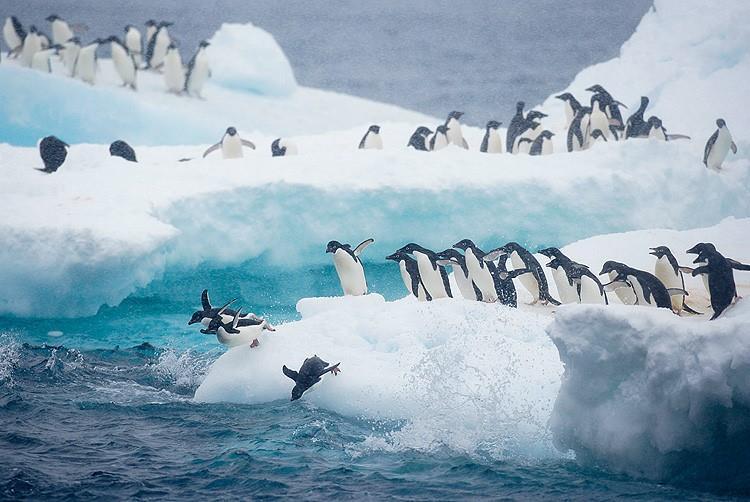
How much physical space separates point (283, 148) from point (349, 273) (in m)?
2.70

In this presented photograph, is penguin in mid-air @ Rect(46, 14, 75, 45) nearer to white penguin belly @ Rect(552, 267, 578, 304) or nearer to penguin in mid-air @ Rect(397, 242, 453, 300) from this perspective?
penguin in mid-air @ Rect(397, 242, 453, 300)

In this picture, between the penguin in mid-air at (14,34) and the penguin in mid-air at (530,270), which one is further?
the penguin in mid-air at (14,34)

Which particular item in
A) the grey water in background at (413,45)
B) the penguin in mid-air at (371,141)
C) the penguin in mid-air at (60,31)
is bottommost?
the penguin in mid-air at (371,141)

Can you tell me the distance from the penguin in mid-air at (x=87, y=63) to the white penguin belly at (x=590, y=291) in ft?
22.5

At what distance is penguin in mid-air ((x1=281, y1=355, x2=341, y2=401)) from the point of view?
12.3ft

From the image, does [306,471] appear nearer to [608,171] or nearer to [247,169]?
[247,169]

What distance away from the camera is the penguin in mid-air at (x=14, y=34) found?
34.5ft

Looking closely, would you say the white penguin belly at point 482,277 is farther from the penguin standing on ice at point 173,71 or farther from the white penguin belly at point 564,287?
the penguin standing on ice at point 173,71

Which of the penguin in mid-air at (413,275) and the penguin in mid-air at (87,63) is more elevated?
the penguin in mid-air at (87,63)

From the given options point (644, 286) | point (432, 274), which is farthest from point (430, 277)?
point (644, 286)

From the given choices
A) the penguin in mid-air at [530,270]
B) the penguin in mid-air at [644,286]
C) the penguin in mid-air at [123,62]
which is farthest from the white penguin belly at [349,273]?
the penguin in mid-air at [123,62]

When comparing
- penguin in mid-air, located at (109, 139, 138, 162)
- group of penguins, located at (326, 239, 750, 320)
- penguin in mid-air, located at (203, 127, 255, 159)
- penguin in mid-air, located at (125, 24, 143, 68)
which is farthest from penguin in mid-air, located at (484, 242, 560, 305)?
penguin in mid-air, located at (125, 24, 143, 68)

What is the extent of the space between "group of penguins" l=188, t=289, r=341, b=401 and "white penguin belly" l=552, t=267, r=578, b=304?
1.53 meters

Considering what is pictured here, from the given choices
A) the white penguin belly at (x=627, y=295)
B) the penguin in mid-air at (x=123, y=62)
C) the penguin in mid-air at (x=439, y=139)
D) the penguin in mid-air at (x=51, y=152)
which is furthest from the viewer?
the penguin in mid-air at (x=123, y=62)
